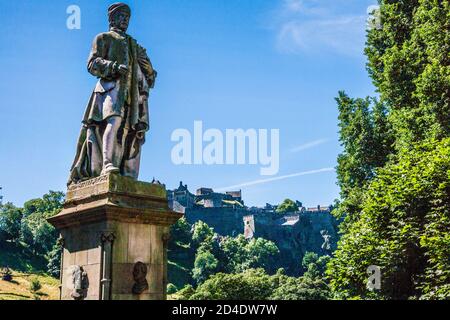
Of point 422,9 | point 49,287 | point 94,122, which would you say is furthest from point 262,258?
point 94,122

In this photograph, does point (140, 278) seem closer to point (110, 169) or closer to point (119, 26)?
point (110, 169)

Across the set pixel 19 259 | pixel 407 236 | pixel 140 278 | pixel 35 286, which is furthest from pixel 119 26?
pixel 19 259

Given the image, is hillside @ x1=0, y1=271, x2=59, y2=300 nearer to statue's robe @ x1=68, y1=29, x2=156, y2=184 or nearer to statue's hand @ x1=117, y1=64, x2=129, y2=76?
statue's robe @ x1=68, y1=29, x2=156, y2=184

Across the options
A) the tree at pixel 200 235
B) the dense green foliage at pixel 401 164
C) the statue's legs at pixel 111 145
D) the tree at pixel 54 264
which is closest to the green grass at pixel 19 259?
the tree at pixel 54 264

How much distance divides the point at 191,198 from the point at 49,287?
315ft

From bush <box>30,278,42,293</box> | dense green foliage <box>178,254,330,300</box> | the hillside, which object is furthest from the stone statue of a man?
bush <box>30,278,42,293</box>

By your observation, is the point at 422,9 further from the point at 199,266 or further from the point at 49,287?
the point at 199,266

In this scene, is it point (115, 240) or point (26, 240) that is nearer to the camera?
point (115, 240)

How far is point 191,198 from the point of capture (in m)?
181

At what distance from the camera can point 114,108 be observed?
10664 millimetres

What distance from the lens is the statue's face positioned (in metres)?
11.3

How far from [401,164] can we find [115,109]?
1601 centimetres

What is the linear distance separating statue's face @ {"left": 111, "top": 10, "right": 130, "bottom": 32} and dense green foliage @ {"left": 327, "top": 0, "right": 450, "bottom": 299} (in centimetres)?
1337
